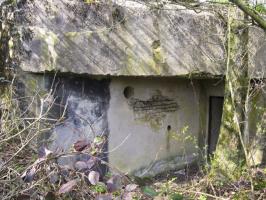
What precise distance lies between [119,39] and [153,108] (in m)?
1.44

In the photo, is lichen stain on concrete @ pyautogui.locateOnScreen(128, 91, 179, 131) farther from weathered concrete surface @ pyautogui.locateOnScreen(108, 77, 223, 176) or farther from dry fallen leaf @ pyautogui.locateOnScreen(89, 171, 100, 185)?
dry fallen leaf @ pyautogui.locateOnScreen(89, 171, 100, 185)

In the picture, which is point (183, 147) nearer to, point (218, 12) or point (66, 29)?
point (218, 12)

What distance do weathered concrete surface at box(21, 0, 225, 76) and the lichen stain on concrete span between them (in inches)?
23.9

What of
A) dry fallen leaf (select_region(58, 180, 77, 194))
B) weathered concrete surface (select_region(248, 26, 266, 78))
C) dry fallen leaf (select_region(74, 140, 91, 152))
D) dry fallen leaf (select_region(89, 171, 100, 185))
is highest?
weathered concrete surface (select_region(248, 26, 266, 78))

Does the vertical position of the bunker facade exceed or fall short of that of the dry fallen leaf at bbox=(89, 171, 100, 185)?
it exceeds it

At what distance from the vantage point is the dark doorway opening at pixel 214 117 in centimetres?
815

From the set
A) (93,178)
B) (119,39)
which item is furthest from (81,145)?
(119,39)

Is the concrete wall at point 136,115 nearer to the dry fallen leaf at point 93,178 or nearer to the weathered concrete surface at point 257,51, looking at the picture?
the weathered concrete surface at point 257,51

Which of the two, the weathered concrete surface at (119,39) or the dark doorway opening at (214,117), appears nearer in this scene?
the weathered concrete surface at (119,39)

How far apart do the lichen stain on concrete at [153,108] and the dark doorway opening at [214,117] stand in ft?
3.36

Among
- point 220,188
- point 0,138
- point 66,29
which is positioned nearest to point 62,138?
point 66,29

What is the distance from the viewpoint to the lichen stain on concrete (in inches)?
264

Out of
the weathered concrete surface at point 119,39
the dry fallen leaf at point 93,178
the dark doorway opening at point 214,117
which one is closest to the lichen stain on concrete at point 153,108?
the weathered concrete surface at point 119,39

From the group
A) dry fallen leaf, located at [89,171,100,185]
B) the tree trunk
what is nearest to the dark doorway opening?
the tree trunk
